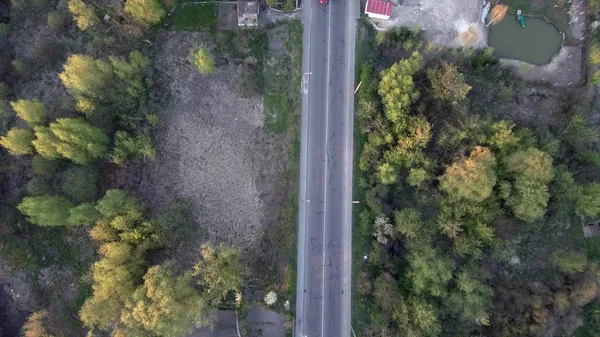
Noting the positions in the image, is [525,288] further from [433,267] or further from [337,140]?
[337,140]

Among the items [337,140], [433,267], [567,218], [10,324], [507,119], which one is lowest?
[10,324]

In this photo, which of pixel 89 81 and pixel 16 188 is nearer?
pixel 89 81

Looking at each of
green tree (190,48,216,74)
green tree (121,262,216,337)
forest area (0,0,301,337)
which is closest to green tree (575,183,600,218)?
forest area (0,0,301,337)

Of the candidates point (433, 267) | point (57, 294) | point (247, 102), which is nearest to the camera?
point (433, 267)

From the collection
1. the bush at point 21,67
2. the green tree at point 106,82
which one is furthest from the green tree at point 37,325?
the bush at point 21,67

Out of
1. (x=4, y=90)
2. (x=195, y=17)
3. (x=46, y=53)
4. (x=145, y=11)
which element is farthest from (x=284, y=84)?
(x=4, y=90)

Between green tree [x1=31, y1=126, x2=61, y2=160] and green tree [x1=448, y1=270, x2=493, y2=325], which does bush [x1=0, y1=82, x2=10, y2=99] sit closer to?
green tree [x1=31, y1=126, x2=61, y2=160]

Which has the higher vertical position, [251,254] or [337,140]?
[337,140]

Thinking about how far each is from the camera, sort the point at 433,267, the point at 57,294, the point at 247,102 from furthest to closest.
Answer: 1. the point at 247,102
2. the point at 57,294
3. the point at 433,267

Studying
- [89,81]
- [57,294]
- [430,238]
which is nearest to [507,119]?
[430,238]
